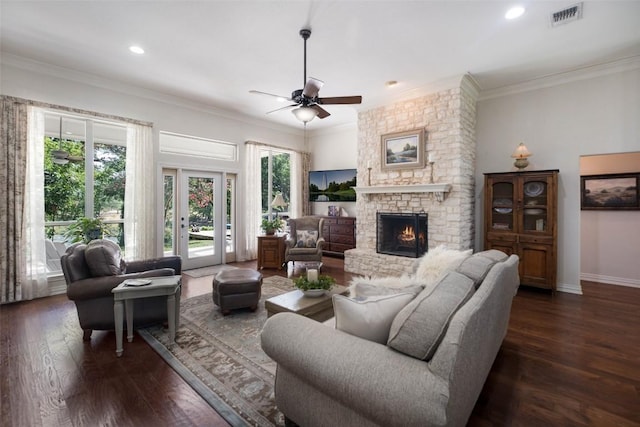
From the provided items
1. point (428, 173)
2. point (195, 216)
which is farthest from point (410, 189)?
point (195, 216)

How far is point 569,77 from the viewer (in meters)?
4.29

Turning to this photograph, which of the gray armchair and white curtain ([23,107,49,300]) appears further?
the gray armchair

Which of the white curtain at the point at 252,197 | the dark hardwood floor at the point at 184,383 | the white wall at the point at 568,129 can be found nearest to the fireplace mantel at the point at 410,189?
the white wall at the point at 568,129

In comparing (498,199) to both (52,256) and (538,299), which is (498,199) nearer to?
(538,299)

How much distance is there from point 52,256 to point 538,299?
7.11m

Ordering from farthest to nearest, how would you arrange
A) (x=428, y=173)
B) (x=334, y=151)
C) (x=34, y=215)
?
(x=334, y=151)
(x=428, y=173)
(x=34, y=215)

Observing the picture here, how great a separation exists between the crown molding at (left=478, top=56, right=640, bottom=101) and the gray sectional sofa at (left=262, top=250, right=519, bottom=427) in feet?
14.4

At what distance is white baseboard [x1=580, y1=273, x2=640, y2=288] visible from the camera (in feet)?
14.9

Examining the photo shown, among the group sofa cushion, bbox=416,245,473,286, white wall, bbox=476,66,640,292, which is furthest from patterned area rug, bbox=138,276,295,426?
white wall, bbox=476,66,640,292

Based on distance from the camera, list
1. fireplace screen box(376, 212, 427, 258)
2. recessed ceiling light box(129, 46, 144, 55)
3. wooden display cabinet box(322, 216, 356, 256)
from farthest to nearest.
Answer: wooden display cabinet box(322, 216, 356, 256), fireplace screen box(376, 212, 427, 258), recessed ceiling light box(129, 46, 144, 55)

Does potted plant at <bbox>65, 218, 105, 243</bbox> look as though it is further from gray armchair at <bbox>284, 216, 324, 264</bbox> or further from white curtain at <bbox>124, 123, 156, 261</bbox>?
gray armchair at <bbox>284, 216, 324, 264</bbox>

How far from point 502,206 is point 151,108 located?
6214 millimetres

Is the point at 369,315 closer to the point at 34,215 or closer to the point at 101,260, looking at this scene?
the point at 101,260

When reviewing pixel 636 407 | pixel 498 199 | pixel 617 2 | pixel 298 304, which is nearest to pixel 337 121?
pixel 498 199
